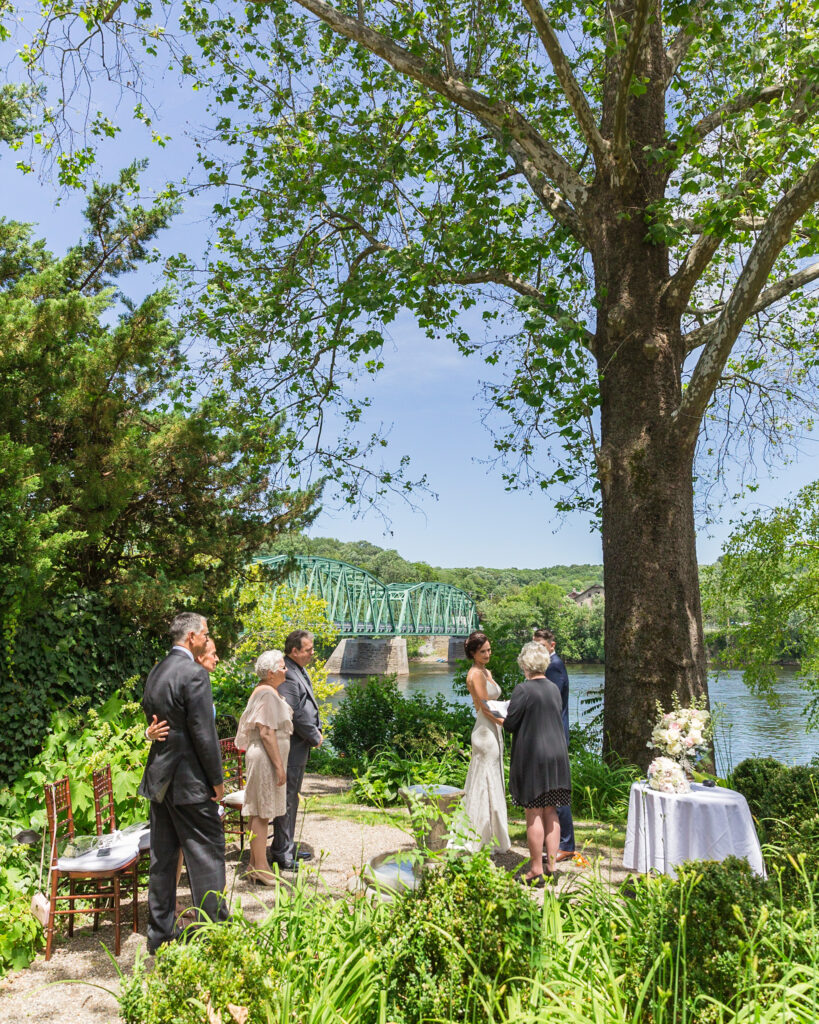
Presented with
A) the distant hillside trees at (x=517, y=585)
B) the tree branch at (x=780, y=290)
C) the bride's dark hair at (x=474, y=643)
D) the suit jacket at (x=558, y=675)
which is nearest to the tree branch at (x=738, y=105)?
the tree branch at (x=780, y=290)

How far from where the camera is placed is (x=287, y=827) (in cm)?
527

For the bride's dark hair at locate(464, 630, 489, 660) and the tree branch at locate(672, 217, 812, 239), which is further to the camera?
the tree branch at locate(672, 217, 812, 239)

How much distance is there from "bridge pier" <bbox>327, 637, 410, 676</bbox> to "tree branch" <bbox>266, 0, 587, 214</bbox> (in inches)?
2101

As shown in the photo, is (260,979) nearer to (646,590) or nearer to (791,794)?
(791,794)

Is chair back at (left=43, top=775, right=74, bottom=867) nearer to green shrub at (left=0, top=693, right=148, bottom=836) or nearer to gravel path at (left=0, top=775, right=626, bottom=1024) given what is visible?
green shrub at (left=0, top=693, right=148, bottom=836)

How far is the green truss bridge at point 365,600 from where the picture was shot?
56.6 metres

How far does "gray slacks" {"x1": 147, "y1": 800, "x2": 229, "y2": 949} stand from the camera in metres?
3.85

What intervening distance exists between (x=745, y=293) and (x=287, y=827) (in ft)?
17.8

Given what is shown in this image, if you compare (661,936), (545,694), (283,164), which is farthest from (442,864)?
(283,164)

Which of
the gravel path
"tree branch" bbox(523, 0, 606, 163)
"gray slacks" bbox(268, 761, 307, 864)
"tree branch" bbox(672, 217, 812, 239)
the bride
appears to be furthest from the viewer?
"tree branch" bbox(672, 217, 812, 239)

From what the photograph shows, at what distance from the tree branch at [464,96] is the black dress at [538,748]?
202 inches

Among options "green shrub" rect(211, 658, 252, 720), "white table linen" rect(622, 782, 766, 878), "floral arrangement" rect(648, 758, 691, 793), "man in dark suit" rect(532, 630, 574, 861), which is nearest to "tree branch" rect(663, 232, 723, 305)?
"man in dark suit" rect(532, 630, 574, 861)

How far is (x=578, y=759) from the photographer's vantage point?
8000 mm

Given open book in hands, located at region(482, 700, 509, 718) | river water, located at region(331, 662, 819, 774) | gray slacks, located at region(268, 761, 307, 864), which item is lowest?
river water, located at region(331, 662, 819, 774)
